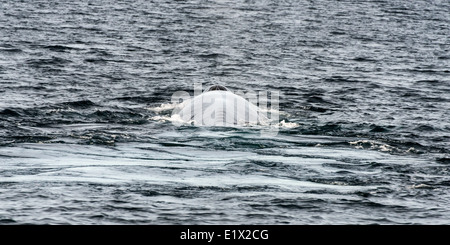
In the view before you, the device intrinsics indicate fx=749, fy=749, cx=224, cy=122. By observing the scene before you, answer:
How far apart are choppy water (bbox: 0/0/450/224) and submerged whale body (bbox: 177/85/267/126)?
905 millimetres

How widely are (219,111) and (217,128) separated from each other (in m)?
1.66

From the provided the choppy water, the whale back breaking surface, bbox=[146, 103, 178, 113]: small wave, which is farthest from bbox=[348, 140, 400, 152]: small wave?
bbox=[146, 103, 178, 113]: small wave

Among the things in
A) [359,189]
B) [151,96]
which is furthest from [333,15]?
[359,189]

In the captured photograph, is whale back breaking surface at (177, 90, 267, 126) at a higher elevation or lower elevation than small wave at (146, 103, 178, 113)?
lower

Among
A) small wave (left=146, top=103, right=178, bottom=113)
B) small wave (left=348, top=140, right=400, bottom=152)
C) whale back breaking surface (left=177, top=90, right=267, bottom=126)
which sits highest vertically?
small wave (left=146, top=103, right=178, bottom=113)

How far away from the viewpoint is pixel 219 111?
1076 inches

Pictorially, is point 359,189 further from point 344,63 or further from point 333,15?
point 333,15

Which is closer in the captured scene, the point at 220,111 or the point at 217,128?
the point at 217,128

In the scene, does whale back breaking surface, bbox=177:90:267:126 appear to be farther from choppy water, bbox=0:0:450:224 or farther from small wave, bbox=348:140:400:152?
small wave, bbox=348:140:400:152

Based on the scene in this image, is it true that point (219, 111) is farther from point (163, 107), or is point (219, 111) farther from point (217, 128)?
point (163, 107)

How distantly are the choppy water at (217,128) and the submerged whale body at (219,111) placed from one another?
0.91 meters

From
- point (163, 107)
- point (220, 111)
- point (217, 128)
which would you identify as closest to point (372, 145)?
point (217, 128)

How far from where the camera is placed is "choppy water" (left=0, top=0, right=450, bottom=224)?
16.0 meters
